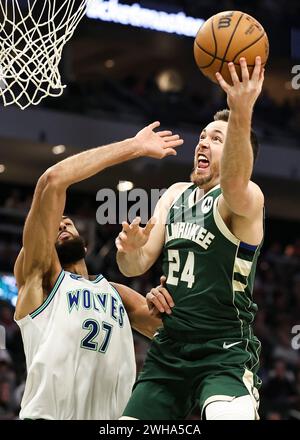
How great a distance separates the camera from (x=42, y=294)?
207 inches

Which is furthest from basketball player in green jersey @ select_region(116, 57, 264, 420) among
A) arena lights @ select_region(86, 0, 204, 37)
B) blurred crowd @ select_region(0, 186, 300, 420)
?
arena lights @ select_region(86, 0, 204, 37)

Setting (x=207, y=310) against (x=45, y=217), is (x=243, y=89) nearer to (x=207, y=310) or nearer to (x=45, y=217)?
(x=207, y=310)

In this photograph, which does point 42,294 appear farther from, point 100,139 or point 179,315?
point 100,139

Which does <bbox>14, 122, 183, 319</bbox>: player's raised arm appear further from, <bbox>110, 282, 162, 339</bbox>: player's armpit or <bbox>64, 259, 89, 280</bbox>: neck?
<bbox>110, 282, 162, 339</bbox>: player's armpit

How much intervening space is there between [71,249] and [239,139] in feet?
5.23

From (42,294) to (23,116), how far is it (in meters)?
10.0

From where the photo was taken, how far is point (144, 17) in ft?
54.0

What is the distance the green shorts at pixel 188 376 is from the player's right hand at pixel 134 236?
1.65 ft

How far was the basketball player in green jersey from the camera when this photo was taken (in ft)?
14.8

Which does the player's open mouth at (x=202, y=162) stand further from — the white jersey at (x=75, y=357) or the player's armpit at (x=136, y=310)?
the player's armpit at (x=136, y=310)

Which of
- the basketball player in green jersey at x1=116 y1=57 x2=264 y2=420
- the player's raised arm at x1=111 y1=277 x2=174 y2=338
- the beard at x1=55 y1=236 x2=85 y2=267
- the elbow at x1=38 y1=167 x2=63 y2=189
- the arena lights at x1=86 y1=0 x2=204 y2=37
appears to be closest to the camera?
the basketball player in green jersey at x1=116 y1=57 x2=264 y2=420

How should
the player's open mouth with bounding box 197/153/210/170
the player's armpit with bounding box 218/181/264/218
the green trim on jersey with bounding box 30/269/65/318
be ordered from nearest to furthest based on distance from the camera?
the player's armpit with bounding box 218/181/264/218
the player's open mouth with bounding box 197/153/210/170
the green trim on jersey with bounding box 30/269/65/318

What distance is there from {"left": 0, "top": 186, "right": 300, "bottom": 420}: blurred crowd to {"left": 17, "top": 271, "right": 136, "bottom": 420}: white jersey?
524 cm

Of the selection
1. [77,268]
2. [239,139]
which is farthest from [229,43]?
[77,268]
